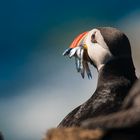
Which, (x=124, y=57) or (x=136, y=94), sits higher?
(x=136, y=94)

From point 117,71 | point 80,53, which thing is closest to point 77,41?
point 80,53

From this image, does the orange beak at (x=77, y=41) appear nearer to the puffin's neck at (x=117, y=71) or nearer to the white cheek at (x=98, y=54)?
the white cheek at (x=98, y=54)

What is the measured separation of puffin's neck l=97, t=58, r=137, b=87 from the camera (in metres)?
9.46

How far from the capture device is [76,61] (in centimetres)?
1010

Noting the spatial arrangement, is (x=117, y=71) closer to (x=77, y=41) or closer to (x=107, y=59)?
(x=107, y=59)

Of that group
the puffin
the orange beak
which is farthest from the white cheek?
the orange beak

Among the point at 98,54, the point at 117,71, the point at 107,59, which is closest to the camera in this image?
the point at 117,71

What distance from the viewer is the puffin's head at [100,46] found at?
951cm

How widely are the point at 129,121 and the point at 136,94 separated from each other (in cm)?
33

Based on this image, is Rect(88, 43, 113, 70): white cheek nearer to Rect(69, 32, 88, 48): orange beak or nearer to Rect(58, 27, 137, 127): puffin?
Rect(58, 27, 137, 127): puffin

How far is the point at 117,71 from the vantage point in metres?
9.61

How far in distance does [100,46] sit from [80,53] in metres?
0.35

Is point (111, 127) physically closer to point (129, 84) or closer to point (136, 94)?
point (136, 94)

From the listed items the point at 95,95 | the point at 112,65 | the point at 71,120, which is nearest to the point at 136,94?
the point at 71,120
